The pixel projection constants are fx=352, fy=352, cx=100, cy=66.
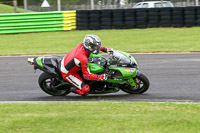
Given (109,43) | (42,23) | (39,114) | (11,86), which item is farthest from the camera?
(42,23)

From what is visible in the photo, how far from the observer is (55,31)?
65.2ft

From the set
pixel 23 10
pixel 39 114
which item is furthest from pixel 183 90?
pixel 23 10

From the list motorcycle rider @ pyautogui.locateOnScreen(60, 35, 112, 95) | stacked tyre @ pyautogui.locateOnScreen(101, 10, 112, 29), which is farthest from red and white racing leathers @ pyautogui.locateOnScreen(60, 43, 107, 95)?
stacked tyre @ pyautogui.locateOnScreen(101, 10, 112, 29)

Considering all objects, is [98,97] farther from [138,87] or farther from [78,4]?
[78,4]

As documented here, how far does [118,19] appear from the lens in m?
18.8

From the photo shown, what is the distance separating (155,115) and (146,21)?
45.2 feet

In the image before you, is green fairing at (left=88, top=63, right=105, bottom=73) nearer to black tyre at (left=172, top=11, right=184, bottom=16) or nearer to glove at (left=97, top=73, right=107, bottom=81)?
glove at (left=97, top=73, right=107, bottom=81)

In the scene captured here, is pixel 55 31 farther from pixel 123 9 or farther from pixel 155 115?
pixel 155 115

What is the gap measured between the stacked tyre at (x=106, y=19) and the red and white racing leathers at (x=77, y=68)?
11678mm

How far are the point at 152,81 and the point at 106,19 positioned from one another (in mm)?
10721

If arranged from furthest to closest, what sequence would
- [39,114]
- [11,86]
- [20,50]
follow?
[20,50]
[11,86]
[39,114]

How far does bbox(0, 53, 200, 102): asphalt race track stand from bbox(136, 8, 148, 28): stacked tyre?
6466mm

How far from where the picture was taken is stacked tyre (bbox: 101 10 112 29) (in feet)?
61.1

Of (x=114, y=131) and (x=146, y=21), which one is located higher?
(x=146, y=21)
